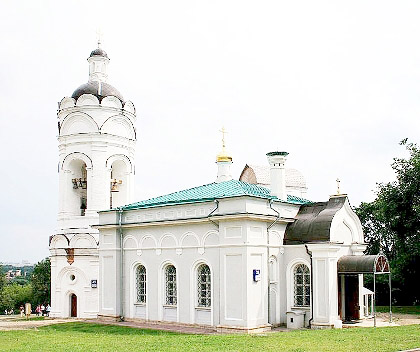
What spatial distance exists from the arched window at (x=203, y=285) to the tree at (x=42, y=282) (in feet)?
121

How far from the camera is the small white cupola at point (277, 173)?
2073 cm

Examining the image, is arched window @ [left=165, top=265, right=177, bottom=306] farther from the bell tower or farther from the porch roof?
the bell tower

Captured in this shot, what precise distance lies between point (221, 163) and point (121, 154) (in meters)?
5.95

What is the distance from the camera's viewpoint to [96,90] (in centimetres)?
2867

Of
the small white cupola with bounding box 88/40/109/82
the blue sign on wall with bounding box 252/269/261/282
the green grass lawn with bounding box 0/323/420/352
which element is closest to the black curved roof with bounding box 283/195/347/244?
the blue sign on wall with bounding box 252/269/261/282

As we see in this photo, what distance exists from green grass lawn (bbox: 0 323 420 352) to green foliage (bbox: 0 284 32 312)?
48.6 m

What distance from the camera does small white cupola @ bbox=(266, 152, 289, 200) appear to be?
20.7 metres

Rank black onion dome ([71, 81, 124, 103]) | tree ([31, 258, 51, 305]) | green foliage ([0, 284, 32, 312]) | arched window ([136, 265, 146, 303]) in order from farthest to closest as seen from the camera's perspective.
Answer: green foliage ([0, 284, 32, 312]) < tree ([31, 258, 51, 305]) < black onion dome ([71, 81, 124, 103]) < arched window ([136, 265, 146, 303])

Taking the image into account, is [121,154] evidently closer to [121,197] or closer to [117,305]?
[121,197]

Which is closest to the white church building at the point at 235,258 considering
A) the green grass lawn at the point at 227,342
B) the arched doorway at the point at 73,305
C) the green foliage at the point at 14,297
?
the green grass lawn at the point at 227,342

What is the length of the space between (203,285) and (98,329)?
405cm

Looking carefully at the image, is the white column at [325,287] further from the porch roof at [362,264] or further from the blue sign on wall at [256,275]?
the blue sign on wall at [256,275]

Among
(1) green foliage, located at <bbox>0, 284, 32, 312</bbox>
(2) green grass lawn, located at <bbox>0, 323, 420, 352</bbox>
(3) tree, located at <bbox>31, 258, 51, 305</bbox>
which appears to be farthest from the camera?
(1) green foliage, located at <bbox>0, 284, 32, 312</bbox>

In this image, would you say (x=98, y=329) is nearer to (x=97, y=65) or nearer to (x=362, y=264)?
(x=362, y=264)
